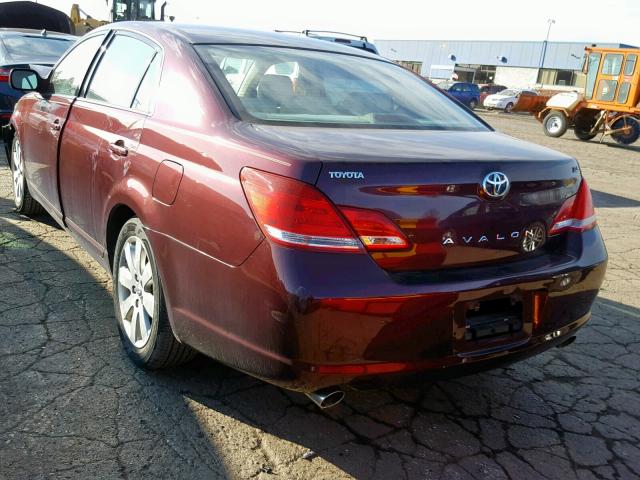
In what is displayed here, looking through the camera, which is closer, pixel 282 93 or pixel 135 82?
pixel 282 93

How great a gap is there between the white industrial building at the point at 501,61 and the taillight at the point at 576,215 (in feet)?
185

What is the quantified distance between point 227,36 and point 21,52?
6.72m

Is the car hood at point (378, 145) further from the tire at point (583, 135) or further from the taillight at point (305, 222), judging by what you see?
the tire at point (583, 135)

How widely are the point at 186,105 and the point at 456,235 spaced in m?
1.27

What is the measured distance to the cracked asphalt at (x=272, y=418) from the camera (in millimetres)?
2354

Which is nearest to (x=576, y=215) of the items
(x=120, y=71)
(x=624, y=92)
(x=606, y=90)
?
(x=120, y=71)

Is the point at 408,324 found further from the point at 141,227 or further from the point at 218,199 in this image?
the point at 141,227

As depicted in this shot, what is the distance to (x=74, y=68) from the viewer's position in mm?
4090

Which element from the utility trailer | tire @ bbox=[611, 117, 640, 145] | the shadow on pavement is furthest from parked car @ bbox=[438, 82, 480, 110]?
the shadow on pavement

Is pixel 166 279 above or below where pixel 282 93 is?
below

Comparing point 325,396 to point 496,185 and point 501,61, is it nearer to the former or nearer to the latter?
point 496,185

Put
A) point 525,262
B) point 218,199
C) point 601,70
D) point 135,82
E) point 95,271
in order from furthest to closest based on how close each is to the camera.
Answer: point 601,70, point 95,271, point 135,82, point 525,262, point 218,199

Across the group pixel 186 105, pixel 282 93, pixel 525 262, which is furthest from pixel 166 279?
pixel 525 262

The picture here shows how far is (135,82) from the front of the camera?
10.5ft
